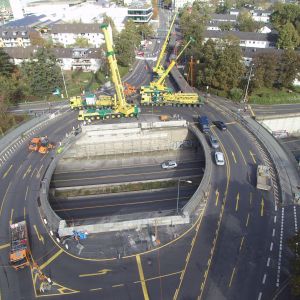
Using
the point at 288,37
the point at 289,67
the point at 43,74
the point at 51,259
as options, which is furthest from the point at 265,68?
the point at 51,259

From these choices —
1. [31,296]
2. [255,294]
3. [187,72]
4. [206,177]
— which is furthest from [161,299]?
[187,72]

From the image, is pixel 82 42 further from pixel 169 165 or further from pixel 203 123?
pixel 169 165

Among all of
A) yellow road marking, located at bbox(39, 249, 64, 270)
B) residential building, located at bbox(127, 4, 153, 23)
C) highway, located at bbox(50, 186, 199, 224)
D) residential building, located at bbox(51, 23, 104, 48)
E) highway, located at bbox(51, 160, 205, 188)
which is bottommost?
highway, located at bbox(50, 186, 199, 224)

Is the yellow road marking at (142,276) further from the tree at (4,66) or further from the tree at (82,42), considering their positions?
the tree at (82,42)

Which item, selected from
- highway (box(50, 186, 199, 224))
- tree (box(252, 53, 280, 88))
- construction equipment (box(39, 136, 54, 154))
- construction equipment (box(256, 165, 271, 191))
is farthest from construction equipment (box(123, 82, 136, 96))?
construction equipment (box(256, 165, 271, 191))

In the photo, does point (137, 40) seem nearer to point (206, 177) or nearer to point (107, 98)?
point (107, 98)

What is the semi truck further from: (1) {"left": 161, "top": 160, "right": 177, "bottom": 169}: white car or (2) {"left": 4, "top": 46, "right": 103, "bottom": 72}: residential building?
(2) {"left": 4, "top": 46, "right": 103, "bottom": 72}: residential building

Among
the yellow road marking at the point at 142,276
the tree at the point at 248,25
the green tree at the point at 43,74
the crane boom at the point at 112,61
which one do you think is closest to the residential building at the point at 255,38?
the tree at the point at 248,25

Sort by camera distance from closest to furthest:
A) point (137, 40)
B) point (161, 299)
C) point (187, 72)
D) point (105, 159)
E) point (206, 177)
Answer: point (161, 299)
point (206, 177)
point (105, 159)
point (187, 72)
point (137, 40)
